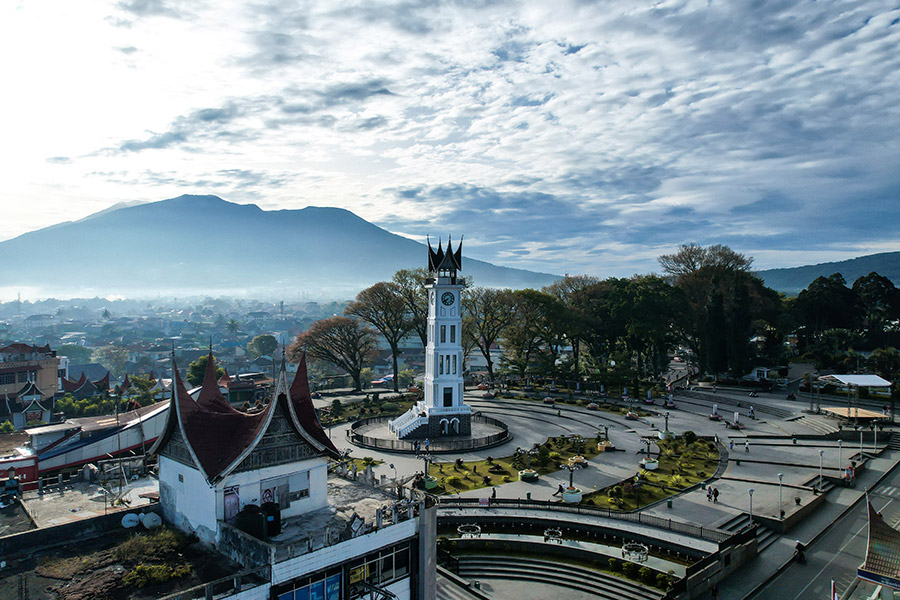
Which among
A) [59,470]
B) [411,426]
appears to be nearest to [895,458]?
[411,426]

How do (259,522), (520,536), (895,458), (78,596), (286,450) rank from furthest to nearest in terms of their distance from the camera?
(895,458) → (520,536) → (286,450) → (259,522) → (78,596)

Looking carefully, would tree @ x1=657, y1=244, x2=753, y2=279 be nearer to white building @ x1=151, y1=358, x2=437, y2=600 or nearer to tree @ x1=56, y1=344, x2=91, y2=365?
white building @ x1=151, y1=358, x2=437, y2=600

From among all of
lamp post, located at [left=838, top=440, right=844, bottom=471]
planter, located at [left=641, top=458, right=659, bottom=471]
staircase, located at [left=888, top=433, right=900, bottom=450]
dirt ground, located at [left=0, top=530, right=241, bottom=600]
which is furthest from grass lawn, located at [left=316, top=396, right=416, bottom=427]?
staircase, located at [left=888, top=433, right=900, bottom=450]

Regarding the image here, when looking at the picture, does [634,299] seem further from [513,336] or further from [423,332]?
[423,332]

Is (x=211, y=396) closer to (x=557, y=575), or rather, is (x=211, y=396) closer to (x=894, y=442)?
(x=557, y=575)

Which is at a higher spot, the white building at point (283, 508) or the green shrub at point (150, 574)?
the white building at point (283, 508)

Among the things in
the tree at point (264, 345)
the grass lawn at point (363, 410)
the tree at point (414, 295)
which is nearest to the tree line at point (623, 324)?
the tree at point (414, 295)

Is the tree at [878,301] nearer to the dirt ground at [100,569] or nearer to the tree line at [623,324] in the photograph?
the tree line at [623,324]
